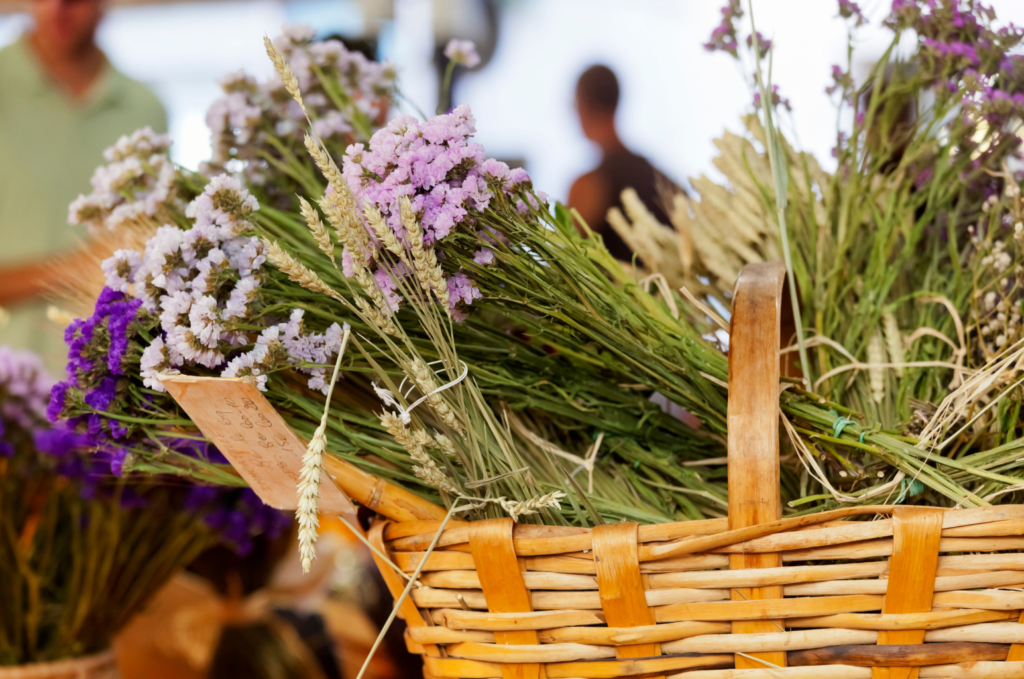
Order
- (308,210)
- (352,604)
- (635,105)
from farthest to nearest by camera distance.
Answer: (635,105), (352,604), (308,210)

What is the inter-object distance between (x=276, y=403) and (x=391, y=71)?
347 mm

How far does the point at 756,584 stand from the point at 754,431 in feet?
0.26

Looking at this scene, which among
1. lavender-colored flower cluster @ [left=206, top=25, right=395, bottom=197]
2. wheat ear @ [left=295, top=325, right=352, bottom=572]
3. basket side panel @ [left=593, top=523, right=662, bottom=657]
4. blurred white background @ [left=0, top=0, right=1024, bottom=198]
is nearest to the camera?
wheat ear @ [left=295, top=325, right=352, bottom=572]

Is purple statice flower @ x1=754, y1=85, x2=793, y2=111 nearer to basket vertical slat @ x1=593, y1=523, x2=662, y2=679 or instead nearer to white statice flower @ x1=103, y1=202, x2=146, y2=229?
basket vertical slat @ x1=593, y1=523, x2=662, y2=679

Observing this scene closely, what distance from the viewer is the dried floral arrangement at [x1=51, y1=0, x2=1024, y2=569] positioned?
397 mm

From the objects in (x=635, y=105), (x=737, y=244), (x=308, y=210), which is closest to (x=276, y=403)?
(x=308, y=210)

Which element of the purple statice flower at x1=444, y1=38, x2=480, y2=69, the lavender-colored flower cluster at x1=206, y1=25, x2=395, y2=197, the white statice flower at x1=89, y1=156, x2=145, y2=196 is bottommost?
the white statice flower at x1=89, y1=156, x2=145, y2=196

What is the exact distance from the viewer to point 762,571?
1.20 ft

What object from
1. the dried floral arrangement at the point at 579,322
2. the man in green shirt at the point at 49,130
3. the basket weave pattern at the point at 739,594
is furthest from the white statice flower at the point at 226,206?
the man in green shirt at the point at 49,130

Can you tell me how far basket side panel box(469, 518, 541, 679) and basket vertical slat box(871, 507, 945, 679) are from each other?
0.61 ft

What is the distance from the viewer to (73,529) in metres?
0.71

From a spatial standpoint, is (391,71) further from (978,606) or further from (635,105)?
(635,105)

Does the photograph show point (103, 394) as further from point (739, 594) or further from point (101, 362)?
point (739, 594)

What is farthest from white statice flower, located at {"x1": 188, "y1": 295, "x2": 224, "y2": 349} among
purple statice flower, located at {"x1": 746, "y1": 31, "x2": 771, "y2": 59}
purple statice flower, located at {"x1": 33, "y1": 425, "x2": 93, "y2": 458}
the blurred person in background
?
the blurred person in background
